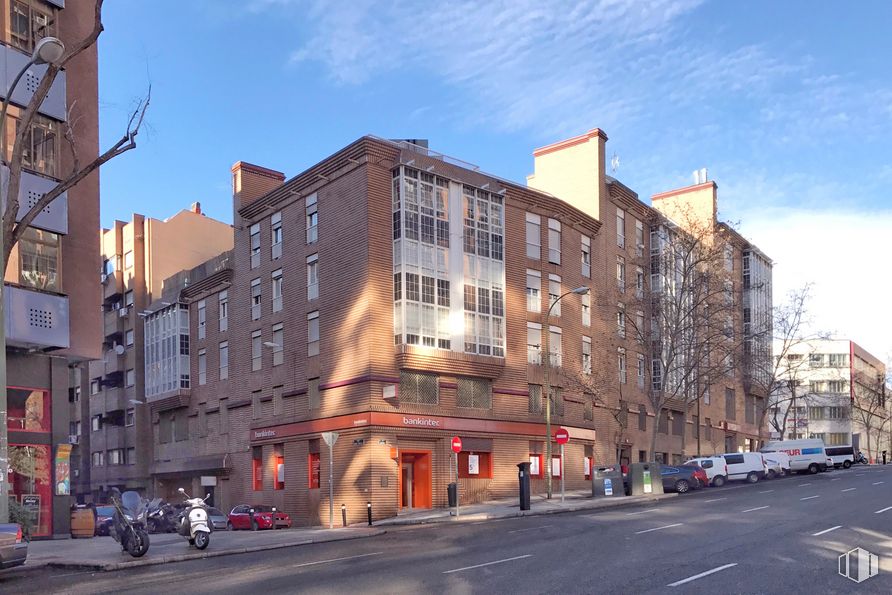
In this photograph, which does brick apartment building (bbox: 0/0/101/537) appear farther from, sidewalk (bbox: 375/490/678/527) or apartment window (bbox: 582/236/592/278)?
apartment window (bbox: 582/236/592/278)

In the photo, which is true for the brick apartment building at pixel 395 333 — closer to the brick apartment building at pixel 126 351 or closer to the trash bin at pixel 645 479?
the trash bin at pixel 645 479

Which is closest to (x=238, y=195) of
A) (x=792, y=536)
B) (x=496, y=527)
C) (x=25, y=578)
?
(x=496, y=527)

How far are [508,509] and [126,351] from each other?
120 ft

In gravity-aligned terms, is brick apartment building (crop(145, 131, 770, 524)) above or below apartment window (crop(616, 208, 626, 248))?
Result: below

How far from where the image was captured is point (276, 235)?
45.7 metres

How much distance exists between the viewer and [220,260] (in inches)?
2084

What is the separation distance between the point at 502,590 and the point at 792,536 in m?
9.04

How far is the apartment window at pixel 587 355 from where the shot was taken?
1938 inches

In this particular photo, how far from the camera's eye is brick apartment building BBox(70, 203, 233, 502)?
6016 centimetres

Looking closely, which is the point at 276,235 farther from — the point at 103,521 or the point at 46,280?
the point at 46,280

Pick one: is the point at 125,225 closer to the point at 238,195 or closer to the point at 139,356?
the point at 139,356

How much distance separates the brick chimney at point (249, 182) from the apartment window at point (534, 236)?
1409 cm

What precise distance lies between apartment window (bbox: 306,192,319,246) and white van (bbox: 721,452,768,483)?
2602 cm

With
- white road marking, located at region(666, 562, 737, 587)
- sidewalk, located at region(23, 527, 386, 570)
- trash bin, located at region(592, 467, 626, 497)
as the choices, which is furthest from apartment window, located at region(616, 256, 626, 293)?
white road marking, located at region(666, 562, 737, 587)
